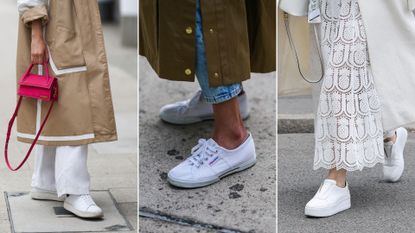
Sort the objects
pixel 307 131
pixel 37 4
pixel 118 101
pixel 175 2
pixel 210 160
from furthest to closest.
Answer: pixel 118 101 → pixel 307 131 → pixel 37 4 → pixel 210 160 → pixel 175 2

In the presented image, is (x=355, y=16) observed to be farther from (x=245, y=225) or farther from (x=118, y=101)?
(x=118, y=101)

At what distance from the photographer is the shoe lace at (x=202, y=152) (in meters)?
4.17

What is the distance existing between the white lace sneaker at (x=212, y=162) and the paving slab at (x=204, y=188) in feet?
0.13

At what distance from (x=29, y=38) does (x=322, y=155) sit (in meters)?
1.72

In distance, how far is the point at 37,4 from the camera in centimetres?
453

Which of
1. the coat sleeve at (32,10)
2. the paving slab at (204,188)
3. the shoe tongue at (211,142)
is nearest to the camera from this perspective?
the paving slab at (204,188)

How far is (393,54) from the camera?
470 cm

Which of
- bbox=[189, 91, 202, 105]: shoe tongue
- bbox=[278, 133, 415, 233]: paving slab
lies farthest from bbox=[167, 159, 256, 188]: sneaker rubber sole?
bbox=[278, 133, 415, 233]: paving slab

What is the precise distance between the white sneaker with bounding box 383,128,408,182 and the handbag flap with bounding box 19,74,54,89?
7.00 feet

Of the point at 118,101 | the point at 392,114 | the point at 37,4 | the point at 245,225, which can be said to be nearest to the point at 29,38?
the point at 37,4

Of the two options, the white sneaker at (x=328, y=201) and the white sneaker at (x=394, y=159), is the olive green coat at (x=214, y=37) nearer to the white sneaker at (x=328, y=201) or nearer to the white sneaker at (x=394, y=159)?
the white sneaker at (x=328, y=201)

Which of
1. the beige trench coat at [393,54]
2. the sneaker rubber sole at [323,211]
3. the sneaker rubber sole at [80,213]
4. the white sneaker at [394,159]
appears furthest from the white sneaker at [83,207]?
the white sneaker at [394,159]

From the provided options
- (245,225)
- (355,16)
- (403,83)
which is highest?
(355,16)

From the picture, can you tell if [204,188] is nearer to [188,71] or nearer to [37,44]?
[188,71]
